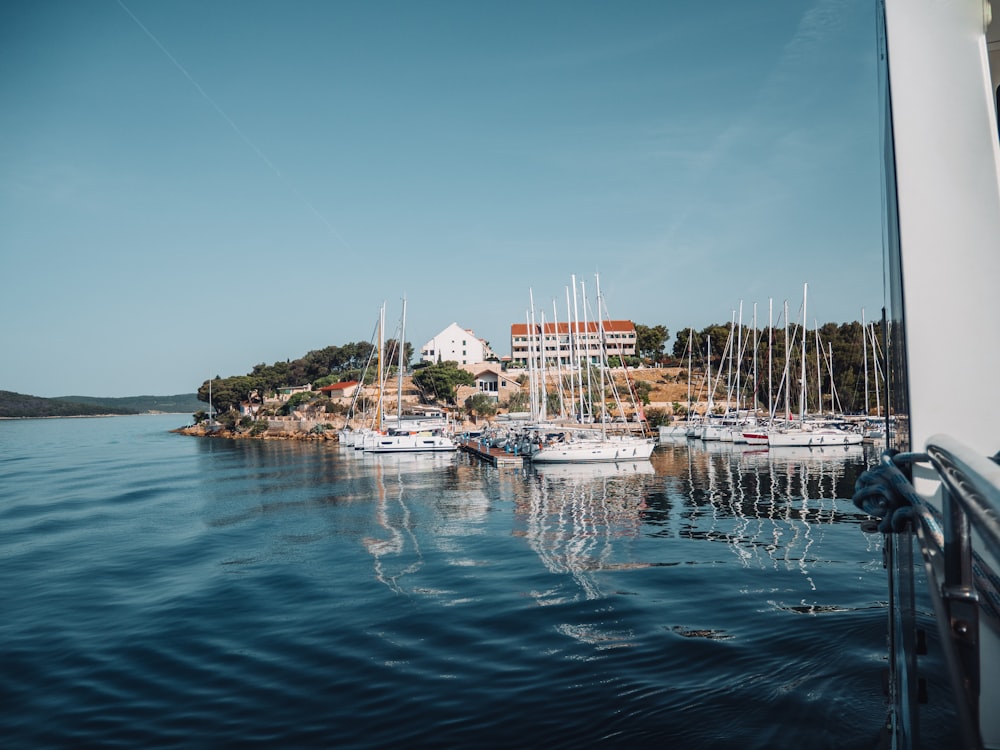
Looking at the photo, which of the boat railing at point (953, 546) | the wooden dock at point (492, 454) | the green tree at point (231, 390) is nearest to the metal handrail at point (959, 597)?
the boat railing at point (953, 546)

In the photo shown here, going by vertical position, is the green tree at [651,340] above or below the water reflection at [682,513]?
above

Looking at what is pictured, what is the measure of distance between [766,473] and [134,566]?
26018 millimetres

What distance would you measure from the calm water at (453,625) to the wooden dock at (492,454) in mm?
12408

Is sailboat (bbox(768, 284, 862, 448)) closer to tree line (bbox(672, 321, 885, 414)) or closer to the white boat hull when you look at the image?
tree line (bbox(672, 321, 885, 414))

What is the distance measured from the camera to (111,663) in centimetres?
959

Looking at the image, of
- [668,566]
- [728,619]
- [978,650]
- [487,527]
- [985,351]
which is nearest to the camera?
[978,650]

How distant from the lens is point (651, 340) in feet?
314

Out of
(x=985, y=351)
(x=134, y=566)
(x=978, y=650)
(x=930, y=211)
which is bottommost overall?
(x=134, y=566)

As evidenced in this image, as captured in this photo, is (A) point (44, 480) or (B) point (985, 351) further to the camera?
(A) point (44, 480)

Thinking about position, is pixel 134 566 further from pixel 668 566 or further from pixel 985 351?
pixel 985 351

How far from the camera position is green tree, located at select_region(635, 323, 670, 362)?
9562 cm

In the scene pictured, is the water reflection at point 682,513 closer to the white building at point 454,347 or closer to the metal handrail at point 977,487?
the metal handrail at point 977,487

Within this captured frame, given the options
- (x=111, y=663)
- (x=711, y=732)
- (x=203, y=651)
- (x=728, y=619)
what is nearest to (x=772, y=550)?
(x=728, y=619)

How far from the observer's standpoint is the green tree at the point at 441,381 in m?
76.2
